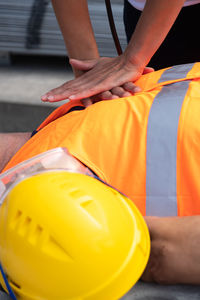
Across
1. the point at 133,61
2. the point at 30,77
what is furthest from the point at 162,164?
the point at 30,77

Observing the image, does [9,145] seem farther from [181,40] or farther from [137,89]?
[181,40]

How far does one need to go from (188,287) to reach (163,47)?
1.25 metres

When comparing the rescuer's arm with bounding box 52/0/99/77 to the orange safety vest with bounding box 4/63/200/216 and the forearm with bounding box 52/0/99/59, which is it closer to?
the forearm with bounding box 52/0/99/59

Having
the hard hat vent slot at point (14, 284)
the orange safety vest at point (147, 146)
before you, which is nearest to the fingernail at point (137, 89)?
the orange safety vest at point (147, 146)

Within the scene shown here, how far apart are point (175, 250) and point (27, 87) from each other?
2544 mm

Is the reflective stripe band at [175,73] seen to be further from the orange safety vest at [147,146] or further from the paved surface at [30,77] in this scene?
the paved surface at [30,77]

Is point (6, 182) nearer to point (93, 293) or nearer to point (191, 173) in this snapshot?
point (93, 293)

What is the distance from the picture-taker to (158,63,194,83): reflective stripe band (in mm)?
1539

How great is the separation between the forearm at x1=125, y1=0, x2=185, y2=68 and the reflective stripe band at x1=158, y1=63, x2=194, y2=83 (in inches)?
9.0

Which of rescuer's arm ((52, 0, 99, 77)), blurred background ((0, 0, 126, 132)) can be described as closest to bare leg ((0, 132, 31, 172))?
rescuer's arm ((52, 0, 99, 77))

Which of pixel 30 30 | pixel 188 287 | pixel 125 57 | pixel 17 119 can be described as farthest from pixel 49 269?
pixel 30 30

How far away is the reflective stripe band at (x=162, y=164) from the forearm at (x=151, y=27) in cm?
56

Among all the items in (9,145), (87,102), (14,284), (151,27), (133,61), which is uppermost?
(151,27)

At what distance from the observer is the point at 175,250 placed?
45.3 inches
